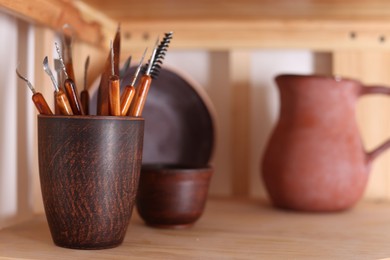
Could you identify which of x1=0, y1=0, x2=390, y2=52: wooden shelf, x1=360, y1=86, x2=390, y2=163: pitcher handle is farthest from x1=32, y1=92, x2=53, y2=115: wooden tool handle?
x1=360, y1=86, x2=390, y2=163: pitcher handle

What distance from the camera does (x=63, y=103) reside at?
0.54 metres

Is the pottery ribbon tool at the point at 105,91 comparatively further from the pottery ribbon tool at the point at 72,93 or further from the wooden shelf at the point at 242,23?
the wooden shelf at the point at 242,23

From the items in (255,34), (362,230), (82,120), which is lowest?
(362,230)

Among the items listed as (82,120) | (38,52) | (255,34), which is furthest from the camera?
(255,34)

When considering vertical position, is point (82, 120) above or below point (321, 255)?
above

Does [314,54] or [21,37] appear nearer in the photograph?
[21,37]

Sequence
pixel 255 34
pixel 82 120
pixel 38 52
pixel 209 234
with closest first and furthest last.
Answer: pixel 82 120 → pixel 209 234 → pixel 38 52 → pixel 255 34

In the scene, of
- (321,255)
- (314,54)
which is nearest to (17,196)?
(321,255)

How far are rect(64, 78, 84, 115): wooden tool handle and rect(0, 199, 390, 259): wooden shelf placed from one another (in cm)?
14

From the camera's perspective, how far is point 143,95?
564 mm

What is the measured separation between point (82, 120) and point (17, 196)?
0.95ft

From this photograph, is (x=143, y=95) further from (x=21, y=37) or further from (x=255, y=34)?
(x=255, y=34)

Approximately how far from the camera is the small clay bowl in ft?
2.14

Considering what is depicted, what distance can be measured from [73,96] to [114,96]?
0.17ft
